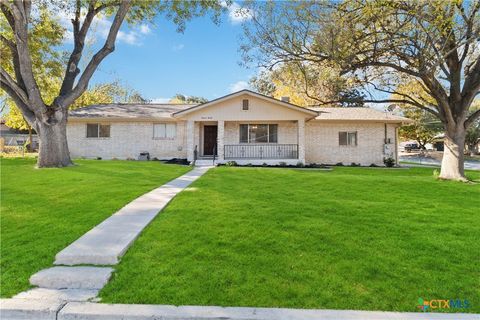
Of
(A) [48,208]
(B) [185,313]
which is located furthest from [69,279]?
(A) [48,208]

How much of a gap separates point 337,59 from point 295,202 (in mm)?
5217

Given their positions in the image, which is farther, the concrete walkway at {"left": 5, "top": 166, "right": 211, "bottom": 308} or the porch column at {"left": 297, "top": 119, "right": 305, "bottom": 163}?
the porch column at {"left": 297, "top": 119, "right": 305, "bottom": 163}

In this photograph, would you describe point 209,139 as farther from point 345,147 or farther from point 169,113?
point 345,147

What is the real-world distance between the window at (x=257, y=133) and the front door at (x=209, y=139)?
2037mm

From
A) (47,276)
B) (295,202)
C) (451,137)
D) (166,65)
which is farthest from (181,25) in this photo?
(47,276)

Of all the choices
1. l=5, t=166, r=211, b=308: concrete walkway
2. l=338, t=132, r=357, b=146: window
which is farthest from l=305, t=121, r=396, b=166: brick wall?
l=5, t=166, r=211, b=308: concrete walkway

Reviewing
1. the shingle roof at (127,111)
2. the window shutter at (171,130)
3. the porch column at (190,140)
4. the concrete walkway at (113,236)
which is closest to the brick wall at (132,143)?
the window shutter at (171,130)

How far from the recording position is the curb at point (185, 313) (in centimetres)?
279

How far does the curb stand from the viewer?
279cm

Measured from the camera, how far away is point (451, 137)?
1148cm

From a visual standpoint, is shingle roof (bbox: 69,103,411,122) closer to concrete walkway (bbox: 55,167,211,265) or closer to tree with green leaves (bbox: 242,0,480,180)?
tree with green leaves (bbox: 242,0,480,180)

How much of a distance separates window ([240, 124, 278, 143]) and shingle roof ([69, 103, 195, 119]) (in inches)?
201

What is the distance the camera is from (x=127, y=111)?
20375 millimetres

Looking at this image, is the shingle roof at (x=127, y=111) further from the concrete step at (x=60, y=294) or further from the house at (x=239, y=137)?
the concrete step at (x=60, y=294)
